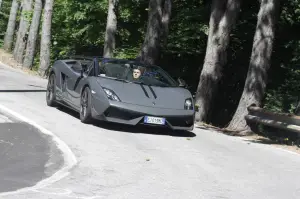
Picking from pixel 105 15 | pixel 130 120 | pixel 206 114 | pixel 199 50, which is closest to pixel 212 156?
pixel 130 120

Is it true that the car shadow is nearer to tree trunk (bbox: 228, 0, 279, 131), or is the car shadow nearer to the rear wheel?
the rear wheel

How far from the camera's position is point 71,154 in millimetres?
9133

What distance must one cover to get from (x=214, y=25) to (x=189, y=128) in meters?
6.34

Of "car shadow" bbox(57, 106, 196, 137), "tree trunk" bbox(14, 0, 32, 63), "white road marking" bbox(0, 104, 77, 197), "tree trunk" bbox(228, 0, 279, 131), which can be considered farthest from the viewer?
"tree trunk" bbox(14, 0, 32, 63)

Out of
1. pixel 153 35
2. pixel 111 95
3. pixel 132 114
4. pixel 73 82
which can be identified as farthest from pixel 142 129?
pixel 153 35

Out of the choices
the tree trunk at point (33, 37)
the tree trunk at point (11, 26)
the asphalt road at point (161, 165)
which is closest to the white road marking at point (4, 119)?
the asphalt road at point (161, 165)

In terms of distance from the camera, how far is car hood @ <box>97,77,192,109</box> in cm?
1222

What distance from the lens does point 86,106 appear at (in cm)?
1261

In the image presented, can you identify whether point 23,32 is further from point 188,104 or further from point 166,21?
point 188,104

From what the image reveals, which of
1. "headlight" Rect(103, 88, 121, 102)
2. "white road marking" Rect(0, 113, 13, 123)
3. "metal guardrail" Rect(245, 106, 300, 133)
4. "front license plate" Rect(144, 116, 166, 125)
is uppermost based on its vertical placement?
"headlight" Rect(103, 88, 121, 102)

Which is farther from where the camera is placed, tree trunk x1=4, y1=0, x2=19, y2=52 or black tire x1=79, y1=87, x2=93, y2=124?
tree trunk x1=4, y1=0, x2=19, y2=52

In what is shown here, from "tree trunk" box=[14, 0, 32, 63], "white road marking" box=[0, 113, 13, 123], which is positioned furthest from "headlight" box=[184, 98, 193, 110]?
"tree trunk" box=[14, 0, 32, 63]

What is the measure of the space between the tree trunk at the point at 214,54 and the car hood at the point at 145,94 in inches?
208

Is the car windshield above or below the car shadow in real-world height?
above
